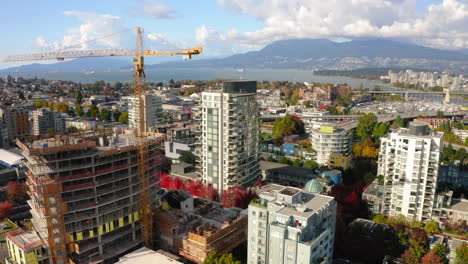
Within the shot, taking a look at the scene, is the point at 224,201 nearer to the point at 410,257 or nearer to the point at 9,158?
the point at 410,257

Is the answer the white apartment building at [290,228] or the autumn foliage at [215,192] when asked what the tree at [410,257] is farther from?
the autumn foliage at [215,192]

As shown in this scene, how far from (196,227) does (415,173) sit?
1883cm

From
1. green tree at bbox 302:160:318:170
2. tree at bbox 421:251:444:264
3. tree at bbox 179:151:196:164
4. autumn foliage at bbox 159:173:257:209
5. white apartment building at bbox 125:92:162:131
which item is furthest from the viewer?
white apartment building at bbox 125:92:162:131

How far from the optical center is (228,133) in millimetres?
32719

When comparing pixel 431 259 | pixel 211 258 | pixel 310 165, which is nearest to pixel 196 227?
pixel 211 258

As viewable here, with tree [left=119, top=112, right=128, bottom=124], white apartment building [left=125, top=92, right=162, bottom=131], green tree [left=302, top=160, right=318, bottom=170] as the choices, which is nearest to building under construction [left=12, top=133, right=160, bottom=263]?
green tree [left=302, top=160, right=318, bottom=170]

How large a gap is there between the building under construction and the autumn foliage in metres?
8.02

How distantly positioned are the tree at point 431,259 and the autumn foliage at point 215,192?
1495 centimetres

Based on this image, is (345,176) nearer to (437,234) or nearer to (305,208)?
(437,234)

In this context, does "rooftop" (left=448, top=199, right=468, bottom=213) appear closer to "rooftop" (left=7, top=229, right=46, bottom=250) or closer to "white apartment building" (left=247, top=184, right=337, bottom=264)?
"white apartment building" (left=247, top=184, right=337, bottom=264)

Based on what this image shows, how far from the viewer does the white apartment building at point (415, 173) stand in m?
27.9

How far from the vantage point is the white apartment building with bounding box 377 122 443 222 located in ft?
91.7

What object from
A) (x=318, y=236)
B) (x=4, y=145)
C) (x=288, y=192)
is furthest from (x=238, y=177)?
(x=4, y=145)

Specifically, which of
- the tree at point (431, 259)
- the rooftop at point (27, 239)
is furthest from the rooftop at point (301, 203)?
the rooftop at point (27, 239)
